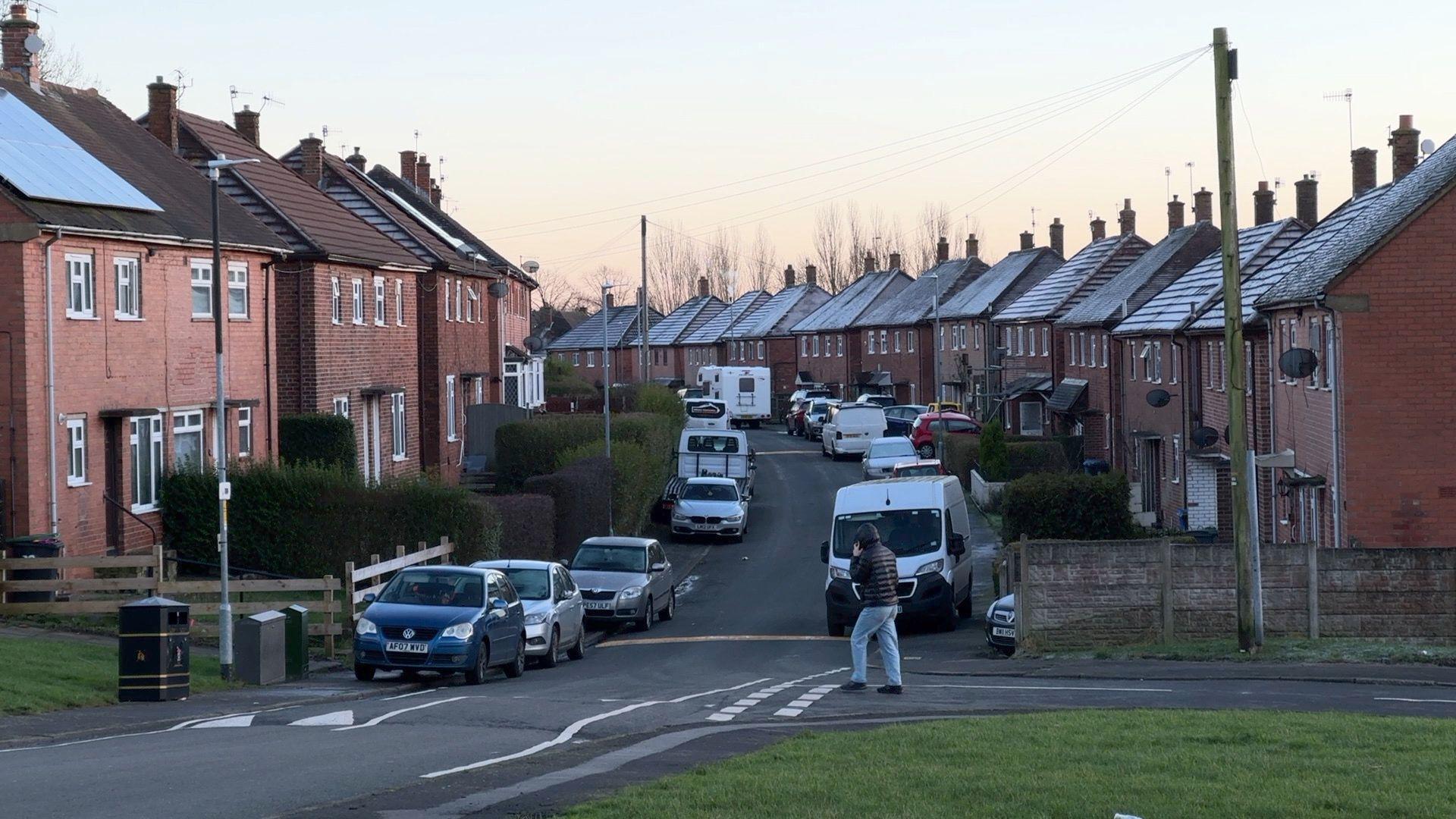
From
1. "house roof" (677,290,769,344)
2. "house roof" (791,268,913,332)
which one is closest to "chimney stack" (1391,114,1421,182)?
"house roof" (791,268,913,332)

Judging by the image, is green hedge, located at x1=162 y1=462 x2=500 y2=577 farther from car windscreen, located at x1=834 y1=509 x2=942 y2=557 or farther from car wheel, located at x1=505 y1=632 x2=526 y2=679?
car windscreen, located at x1=834 y1=509 x2=942 y2=557

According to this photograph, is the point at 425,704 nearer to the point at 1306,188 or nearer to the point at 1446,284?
the point at 1446,284

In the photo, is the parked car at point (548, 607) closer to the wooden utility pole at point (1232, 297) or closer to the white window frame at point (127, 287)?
the white window frame at point (127, 287)

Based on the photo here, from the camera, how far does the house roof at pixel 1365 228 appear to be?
83.7 ft

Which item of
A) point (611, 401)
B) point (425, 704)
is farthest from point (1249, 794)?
point (611, 401)

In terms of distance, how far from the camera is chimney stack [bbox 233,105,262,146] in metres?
43.8

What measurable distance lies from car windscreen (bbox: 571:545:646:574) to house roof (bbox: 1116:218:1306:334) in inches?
619

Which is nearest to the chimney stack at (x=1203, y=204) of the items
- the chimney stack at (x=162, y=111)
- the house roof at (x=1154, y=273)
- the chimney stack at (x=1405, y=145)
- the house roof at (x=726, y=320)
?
the house roof at (x=1154, y=273)

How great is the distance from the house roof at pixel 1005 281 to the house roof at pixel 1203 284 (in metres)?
28.5

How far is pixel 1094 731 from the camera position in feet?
39.6

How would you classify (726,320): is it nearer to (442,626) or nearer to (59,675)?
(442,626)

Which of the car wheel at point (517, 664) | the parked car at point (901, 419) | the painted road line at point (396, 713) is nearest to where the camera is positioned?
the painted road line at point (396, 713)

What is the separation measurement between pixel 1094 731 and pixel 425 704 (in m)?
7.98

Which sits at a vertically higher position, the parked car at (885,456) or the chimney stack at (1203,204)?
the chimney stack at (1203,204)
